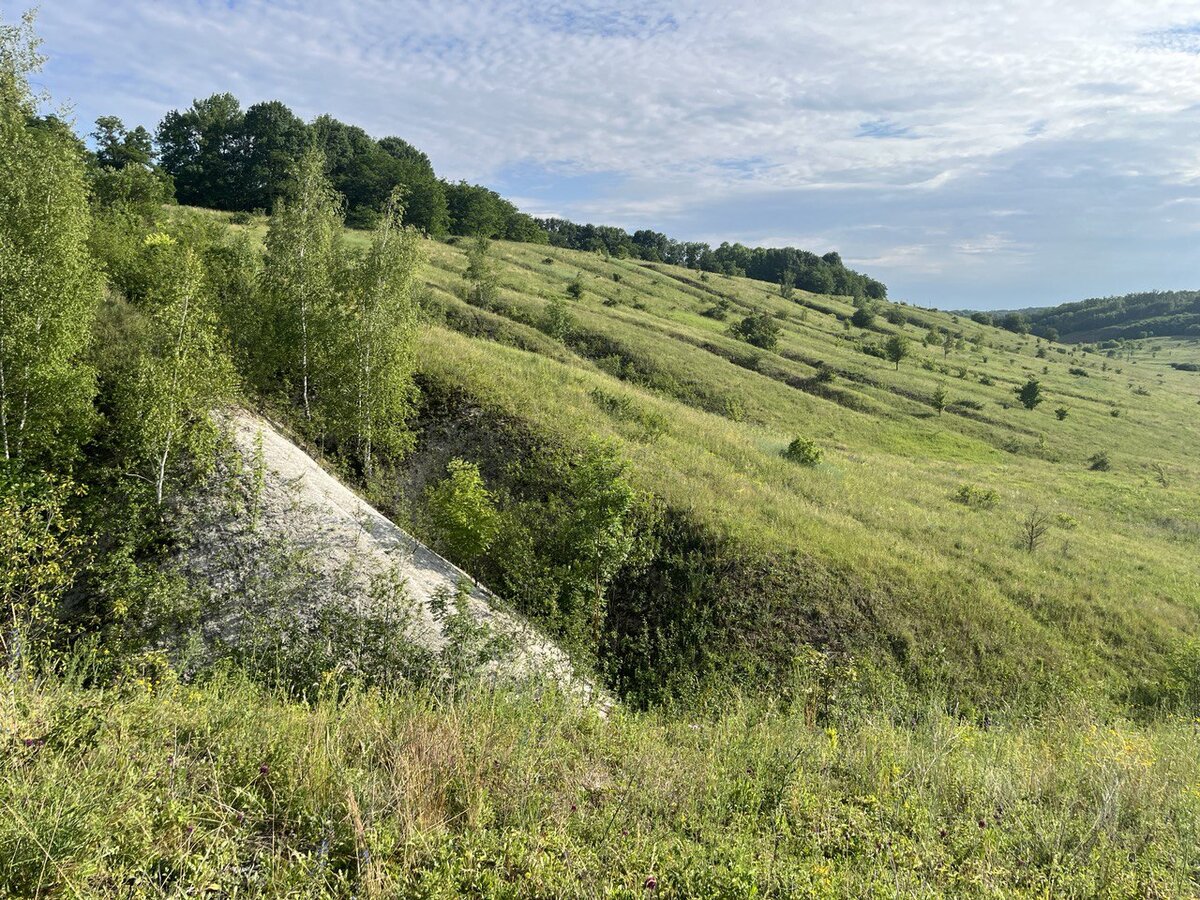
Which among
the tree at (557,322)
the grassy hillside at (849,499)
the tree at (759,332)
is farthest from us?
the tree at (759,332)

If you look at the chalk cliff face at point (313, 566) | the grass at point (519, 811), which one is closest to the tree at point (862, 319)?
the chalk cliff face at point (313, 566)

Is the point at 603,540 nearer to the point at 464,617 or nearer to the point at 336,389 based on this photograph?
the point at 464,617

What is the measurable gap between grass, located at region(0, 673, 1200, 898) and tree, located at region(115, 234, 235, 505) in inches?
426

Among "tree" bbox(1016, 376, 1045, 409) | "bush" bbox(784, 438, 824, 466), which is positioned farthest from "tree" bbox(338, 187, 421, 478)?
"tree" bbox(1016, 376, 1045, 409)

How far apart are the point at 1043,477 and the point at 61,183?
5994 centimetres

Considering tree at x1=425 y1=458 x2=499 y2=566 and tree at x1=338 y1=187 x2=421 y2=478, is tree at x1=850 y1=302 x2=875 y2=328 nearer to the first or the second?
tree at x1=338 y1=187 x2=421 y2=478

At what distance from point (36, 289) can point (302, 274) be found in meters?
10.2

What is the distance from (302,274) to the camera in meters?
24.8

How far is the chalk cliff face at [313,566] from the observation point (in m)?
15.5

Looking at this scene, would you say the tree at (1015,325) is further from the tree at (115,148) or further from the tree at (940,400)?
the tree at (115,148)

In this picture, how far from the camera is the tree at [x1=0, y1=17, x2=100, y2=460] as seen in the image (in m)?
15.1

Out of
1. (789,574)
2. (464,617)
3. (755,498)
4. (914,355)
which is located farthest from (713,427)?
(914,355)

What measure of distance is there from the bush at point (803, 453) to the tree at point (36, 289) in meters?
30.4

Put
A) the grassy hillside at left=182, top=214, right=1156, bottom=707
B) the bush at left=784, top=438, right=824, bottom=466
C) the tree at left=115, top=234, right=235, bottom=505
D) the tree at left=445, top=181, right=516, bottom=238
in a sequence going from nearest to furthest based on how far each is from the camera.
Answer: the tree at left=115, top=234, right=235, bottom=505 < the grassy hillside at left=182, top=214, right=1156, bottom=707 < the bush at left=784, top=438, right=824, bottom=466 < the tree at left=445, top=181, right=516, bottom=238
